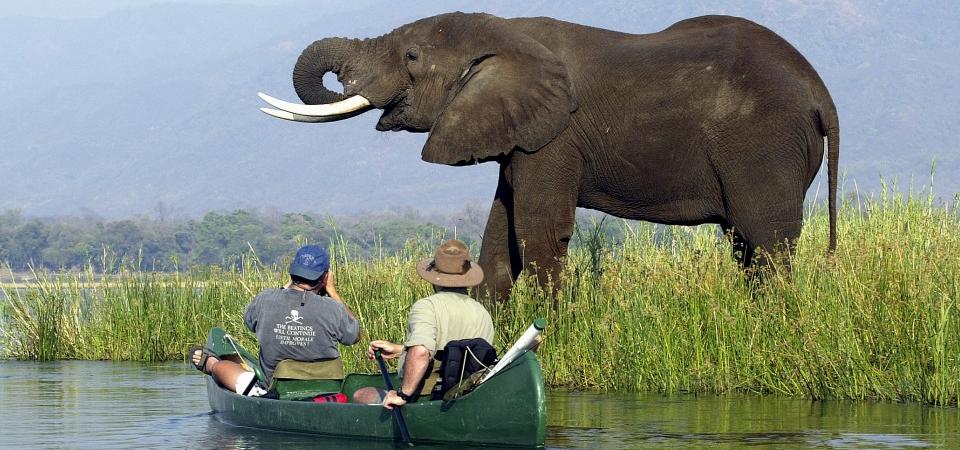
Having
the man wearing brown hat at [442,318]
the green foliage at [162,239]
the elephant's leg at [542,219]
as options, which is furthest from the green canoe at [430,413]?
the green foliage at [162,239]

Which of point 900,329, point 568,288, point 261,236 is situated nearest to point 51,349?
point 568,288

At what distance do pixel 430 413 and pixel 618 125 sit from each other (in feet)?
17.4

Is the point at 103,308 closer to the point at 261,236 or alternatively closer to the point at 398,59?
the point at 398,59

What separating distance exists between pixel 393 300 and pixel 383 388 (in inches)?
124

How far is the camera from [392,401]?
38.7 feet

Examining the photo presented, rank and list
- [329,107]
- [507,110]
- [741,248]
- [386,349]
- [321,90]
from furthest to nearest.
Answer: [321,90]
[329,107]
[741,248]
[507,110]
[386,349]

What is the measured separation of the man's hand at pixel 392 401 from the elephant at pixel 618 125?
406cm

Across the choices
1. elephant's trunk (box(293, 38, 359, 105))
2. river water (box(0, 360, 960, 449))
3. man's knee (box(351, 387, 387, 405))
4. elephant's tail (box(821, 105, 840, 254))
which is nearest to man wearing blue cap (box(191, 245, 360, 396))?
man's knee (box(351, 387, 387, 405))

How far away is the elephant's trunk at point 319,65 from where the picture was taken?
55.6ft

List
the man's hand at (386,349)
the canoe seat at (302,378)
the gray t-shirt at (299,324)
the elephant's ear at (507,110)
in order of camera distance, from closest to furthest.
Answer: the man's hand at (386,349) → the gray t-shirt at (299,324) → the canoe seat at (302,378) → the elephant's ear at (507,110)

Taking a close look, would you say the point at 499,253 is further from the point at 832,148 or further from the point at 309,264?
the point at 309,264

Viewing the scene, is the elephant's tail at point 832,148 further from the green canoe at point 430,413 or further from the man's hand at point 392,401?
the man's hand at point 392,401

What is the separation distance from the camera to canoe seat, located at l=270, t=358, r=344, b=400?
1293cm

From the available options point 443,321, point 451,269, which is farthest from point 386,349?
point 451,269
